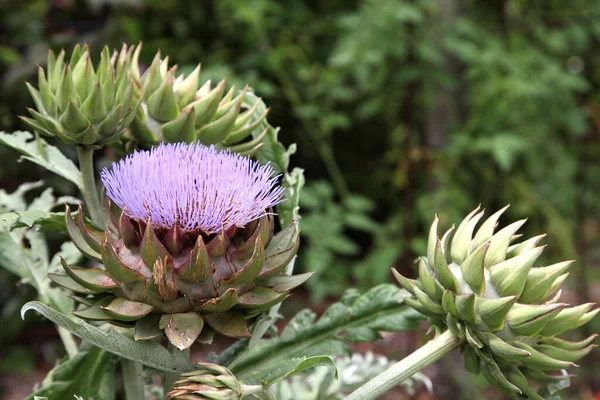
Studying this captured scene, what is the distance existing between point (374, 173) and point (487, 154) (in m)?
0.53

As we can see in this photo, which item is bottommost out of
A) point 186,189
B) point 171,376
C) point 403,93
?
point 171,376

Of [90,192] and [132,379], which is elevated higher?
[90,192]

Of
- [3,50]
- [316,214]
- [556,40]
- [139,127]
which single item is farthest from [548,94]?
[139,127]

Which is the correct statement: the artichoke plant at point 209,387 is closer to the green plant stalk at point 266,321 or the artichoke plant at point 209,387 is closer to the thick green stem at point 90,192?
the green plant stalk at point 266,321

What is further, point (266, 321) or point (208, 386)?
point (266, 321)

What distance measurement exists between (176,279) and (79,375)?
203 mm

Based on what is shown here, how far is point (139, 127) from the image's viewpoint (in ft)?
2.15

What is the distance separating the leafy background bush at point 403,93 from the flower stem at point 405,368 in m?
1.17

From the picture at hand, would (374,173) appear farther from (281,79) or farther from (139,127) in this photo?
(139,127)

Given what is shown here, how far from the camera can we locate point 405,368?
0.60 m

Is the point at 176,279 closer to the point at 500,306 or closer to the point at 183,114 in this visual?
the point at 183,114

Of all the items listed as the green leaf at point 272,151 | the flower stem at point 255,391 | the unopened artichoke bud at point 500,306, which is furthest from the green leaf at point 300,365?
the green leaf at point 272,151

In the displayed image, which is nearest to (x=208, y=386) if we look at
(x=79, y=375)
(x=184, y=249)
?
(x=184, y=249)

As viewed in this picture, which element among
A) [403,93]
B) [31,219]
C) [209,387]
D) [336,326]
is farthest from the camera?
[403,93]
